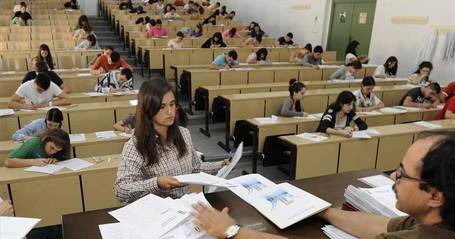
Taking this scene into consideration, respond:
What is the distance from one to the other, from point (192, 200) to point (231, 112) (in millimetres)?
3311

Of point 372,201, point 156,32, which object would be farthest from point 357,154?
point 156,32

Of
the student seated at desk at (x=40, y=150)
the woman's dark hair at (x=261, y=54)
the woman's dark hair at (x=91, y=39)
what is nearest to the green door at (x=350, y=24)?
the woman's dark hair at (x=261, y=54)

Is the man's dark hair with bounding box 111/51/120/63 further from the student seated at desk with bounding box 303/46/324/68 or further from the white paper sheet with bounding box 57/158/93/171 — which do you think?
the student seated at desk with bounding box 303/46/324/68

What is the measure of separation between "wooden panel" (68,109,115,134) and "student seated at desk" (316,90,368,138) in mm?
2511

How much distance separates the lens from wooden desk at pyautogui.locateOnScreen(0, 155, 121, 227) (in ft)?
8.67

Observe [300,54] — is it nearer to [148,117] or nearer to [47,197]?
[47,197]

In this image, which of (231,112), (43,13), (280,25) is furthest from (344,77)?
(43,13)

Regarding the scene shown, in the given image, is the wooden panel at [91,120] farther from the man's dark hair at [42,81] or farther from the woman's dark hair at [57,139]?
the woman's dark hair at [57,139]

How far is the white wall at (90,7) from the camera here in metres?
14.0

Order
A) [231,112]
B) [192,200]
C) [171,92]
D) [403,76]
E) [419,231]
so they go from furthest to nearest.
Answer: [403,76]
[231,112]
[171,92]
[192,200]
[419,231]

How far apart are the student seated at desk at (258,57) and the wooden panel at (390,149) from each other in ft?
12.7

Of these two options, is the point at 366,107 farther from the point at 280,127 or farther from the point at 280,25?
the point at 280,25

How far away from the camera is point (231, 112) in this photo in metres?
4.64

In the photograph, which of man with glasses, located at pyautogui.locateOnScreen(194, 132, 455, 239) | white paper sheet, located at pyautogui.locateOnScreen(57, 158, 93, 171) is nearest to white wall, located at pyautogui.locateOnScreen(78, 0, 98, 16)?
white paper sheet, located at pyautogui.locateOnScreen(57, 158, 93, 171)
